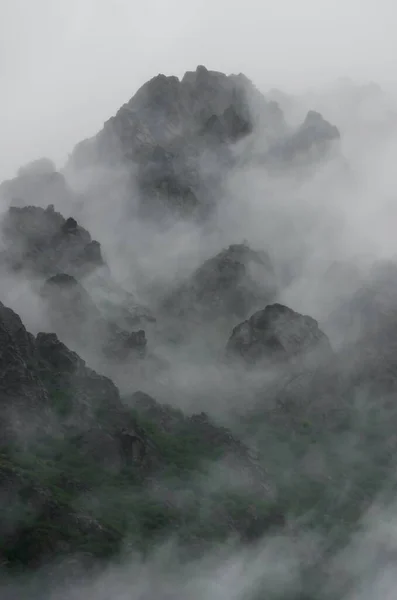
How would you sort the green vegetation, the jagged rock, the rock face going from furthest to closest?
the jagged rock < the rock face < the green vegetation

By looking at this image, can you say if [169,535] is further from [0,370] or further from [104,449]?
[0,370]

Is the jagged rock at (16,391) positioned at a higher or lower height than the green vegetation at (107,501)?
higher

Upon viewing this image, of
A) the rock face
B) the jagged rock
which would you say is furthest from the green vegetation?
the jagged rock

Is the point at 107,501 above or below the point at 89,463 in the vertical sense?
below

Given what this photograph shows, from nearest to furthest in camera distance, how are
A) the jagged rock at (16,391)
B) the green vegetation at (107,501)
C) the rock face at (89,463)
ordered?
the green vegetation at (107,501)
the rock face at (89,463)
the jagged rock at (16,391)

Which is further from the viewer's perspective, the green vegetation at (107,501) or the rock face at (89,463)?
the rock face at (89,463)

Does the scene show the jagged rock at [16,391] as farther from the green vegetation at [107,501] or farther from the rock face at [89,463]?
the green vegetation at [107,501]

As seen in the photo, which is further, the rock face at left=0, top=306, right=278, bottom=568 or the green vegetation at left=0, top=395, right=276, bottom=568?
the rock face at left=0, top=306, right=278, bottom=568

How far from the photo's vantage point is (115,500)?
504 feet

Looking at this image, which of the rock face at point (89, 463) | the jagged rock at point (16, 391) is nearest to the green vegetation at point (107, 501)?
the rock face at point (89, 463)

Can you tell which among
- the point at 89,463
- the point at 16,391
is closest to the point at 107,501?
the point at 89,463

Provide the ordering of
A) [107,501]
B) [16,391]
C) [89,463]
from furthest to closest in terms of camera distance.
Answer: [89,463] < [16,391] < [107,501]

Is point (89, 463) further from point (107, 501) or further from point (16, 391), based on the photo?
point (16, 391)

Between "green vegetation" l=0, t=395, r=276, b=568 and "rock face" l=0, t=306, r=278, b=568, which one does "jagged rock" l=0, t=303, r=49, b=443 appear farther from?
"green vegetation" l=0, t=395, r=276, b=568
